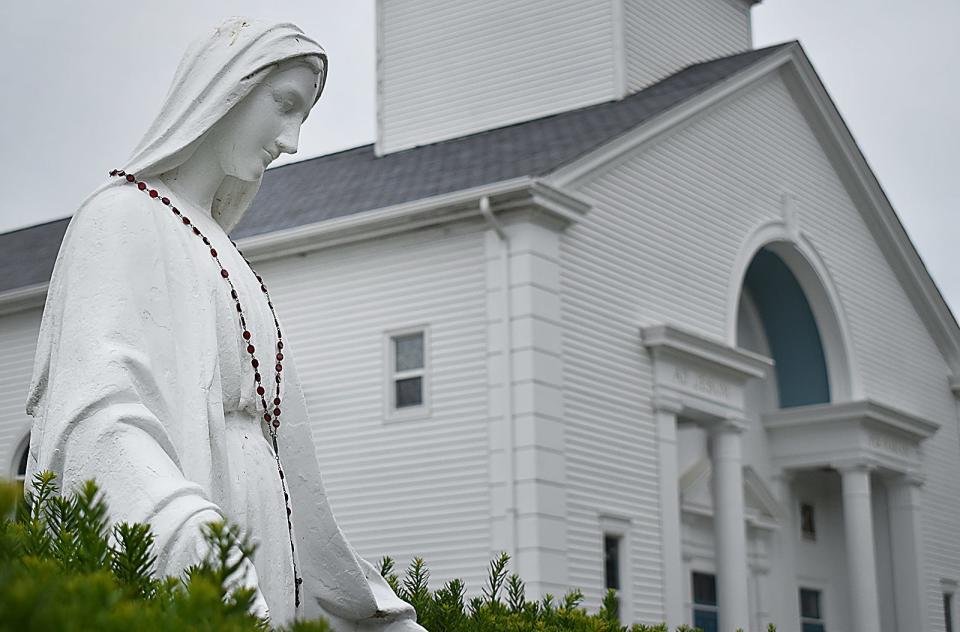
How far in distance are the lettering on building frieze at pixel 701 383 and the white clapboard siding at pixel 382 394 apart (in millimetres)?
3923

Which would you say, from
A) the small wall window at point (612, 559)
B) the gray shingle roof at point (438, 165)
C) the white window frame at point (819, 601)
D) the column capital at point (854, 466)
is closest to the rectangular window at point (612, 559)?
the small wall window at point (612, 559)

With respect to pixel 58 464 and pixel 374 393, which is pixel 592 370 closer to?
pixel 374 393

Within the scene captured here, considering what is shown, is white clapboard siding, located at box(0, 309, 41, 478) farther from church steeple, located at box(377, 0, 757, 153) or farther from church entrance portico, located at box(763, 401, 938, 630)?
church entrance portico, located at box(763, 401, 938, 630)

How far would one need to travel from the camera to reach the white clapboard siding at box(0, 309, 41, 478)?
23984mm

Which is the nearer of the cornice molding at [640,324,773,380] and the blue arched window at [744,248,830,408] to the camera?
the cornice molding at [640,324,773,380]

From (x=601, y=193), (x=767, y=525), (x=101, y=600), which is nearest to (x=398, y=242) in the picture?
(x=601, y=193)

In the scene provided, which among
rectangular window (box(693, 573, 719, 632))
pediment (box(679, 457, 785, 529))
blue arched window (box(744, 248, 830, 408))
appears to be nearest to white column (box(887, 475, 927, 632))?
blue arched window (box(744, 248, 830, 408))

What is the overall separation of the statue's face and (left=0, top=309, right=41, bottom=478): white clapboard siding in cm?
2113

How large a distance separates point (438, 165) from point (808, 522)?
1090 cm

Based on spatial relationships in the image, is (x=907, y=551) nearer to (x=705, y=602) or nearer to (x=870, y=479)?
(x=870, y=479)

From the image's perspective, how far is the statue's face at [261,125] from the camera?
12.0 ft

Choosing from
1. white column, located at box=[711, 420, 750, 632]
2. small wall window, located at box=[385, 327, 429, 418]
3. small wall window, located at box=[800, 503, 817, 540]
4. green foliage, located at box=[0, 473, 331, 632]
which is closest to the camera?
green foliage, located at box=[0, 473, 331, 632]

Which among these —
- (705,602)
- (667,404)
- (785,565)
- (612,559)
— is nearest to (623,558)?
(612,559)

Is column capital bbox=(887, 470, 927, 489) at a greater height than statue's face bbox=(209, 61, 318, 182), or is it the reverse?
column capital bbox=(887, 470, 927, 489)
